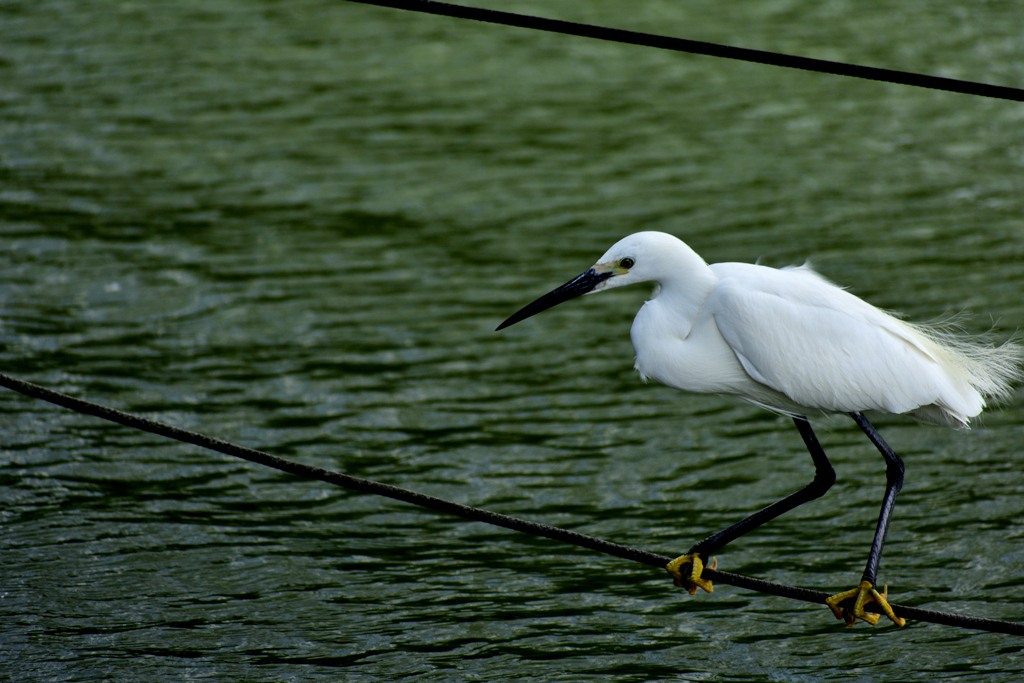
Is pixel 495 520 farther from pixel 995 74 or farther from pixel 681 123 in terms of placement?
pixel 995 74

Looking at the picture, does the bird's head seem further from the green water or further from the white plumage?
the green water

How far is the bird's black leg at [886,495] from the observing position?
4.71 metres

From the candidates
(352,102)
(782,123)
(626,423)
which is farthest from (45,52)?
(626,423)

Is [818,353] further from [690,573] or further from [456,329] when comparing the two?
[456,329]

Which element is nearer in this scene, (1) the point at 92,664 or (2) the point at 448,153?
(1) the point at 92,664

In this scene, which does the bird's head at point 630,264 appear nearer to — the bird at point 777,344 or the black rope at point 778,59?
the bird at point 777,344

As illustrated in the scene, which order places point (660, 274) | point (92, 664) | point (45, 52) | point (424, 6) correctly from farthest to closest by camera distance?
point (45, 52)
point (92, 664)
point (660, 274)
point (424, 6)

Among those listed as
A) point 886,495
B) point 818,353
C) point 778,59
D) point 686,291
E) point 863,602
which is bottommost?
point 863,602

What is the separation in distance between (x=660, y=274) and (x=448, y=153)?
25.7 feet

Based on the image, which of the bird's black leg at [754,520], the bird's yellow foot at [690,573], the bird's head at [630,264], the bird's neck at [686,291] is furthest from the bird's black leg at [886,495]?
the bird's head at [630,264]

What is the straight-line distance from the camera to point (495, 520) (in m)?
4.45

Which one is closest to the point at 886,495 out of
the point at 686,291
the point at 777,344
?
the point at 777,344

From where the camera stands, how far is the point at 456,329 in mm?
9461

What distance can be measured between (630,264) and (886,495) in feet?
4.14
